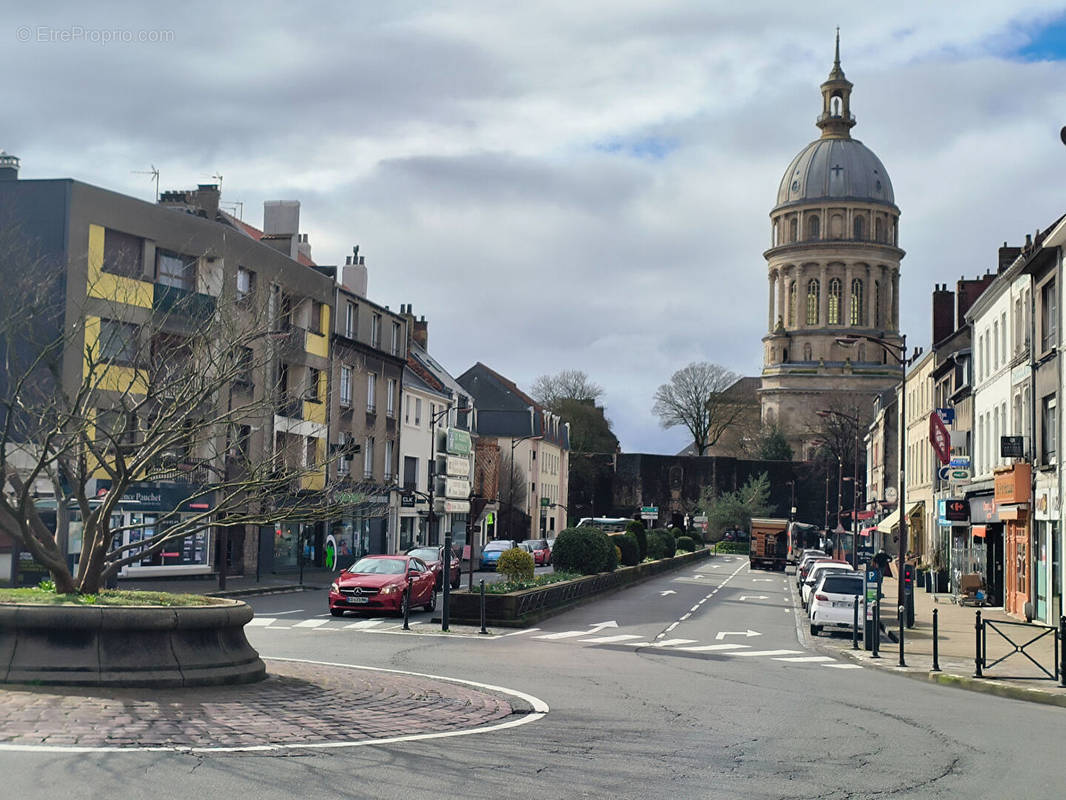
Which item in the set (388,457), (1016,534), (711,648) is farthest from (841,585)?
(388,457)

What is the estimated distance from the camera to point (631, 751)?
10898 mm

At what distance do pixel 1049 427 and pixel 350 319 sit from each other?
99.9 ft

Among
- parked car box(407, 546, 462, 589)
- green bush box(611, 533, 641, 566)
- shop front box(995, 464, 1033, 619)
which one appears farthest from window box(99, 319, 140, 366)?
shop front box(995, 464, 1033, 619)

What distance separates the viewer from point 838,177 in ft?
466

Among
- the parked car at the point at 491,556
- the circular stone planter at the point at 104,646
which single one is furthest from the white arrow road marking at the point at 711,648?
the parked car at the point at 491,556

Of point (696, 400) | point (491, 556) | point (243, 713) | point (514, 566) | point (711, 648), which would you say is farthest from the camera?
point (696, 400)

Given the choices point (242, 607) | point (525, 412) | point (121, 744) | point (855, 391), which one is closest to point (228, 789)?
point (121, 744)

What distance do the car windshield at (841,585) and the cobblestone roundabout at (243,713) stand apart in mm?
15642

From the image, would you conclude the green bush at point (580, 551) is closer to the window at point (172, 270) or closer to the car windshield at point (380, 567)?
the car windshield at point (380, 567)

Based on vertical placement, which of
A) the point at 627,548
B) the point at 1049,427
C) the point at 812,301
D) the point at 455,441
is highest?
the point at 812,301

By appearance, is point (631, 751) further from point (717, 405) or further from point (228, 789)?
point (717, 405)

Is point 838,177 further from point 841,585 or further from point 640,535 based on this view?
point 841,585

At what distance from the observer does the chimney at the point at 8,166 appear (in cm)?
3822

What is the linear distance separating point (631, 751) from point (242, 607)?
5011 mm
